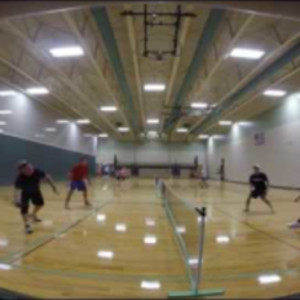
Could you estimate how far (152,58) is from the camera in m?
14.3

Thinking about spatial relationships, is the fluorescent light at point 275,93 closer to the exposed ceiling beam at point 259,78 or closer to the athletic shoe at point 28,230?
the exposed ceiling beam at point 259,78

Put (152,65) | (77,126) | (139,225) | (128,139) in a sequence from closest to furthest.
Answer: (139,225)
(152,65)
(77,126)
(128,139)

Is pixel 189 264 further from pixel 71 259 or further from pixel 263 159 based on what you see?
pixel 263 159

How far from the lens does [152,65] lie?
16281mm

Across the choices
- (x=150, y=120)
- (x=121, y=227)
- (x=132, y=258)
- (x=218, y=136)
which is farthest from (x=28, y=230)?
(x=218, y=136)

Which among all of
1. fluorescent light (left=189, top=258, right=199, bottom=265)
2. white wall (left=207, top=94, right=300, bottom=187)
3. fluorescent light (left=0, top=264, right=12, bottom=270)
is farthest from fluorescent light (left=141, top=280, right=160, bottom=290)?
white wall (left=207, top=94, right=300, bottom=187)

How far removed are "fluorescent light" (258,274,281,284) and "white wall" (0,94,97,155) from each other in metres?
17.0

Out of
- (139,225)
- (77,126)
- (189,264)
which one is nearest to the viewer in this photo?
(189,264)

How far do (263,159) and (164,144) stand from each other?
73.6 feet

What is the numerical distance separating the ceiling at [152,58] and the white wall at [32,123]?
0.80 meters

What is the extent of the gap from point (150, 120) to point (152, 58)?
18850mm

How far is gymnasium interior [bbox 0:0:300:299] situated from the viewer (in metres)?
4.87

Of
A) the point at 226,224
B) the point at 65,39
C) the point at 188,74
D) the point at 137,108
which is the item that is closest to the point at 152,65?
the point at 188,74

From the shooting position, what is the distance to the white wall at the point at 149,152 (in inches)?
1929
